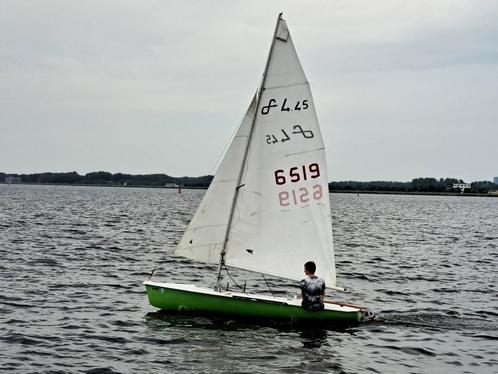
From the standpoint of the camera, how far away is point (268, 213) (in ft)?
65.9

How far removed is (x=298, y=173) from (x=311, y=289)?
10.8 ft

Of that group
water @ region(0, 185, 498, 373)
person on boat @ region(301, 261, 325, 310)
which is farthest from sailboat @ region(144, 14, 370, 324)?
water @ region(0, 185, 498, 373)

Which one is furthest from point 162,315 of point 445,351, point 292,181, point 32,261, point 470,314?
point 32,261

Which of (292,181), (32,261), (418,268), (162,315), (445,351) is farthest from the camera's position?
(418,268)

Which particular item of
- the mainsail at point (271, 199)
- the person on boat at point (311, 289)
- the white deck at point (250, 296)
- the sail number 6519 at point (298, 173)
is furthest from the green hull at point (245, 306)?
the sail number 6519 at point (298, 173)

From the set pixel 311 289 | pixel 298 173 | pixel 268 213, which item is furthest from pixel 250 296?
pixel 298 173

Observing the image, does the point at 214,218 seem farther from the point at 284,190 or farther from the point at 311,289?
the point at 311,289

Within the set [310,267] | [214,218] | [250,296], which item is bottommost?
[250,296]

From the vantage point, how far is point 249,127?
19.7m

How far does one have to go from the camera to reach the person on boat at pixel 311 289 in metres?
19.5

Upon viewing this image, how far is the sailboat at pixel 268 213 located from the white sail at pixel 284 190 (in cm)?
3

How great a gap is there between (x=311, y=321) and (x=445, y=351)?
383 cm

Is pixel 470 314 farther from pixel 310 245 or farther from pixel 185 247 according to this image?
pixel 185 247

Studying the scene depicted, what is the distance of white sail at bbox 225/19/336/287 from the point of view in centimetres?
1928
